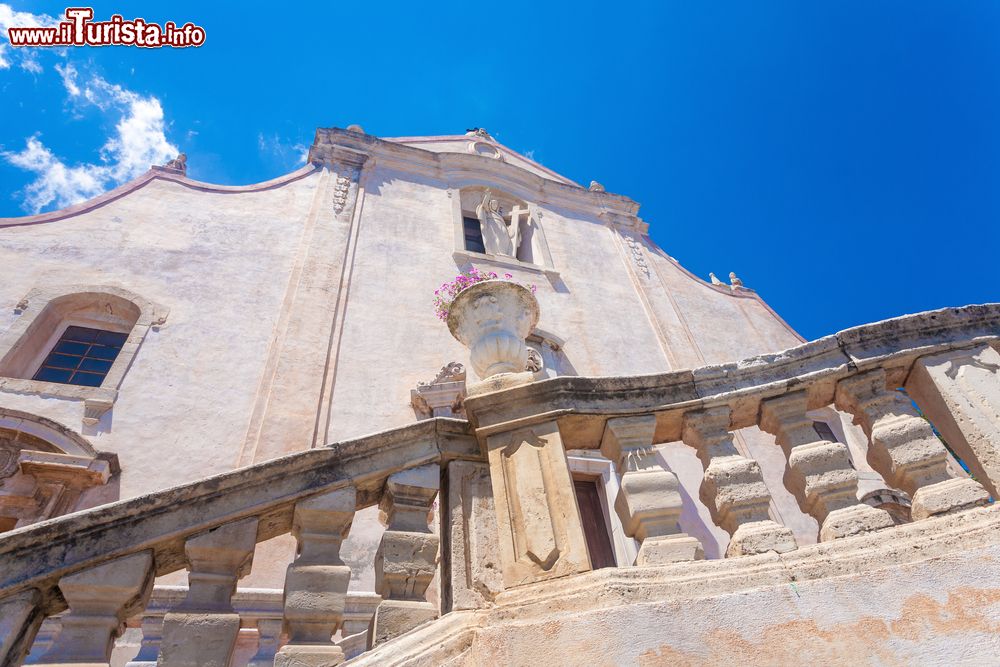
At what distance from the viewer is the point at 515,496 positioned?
8.00ft

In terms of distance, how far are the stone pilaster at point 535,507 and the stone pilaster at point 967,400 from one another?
178 centimetres

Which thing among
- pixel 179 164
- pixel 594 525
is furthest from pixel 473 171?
pixel 594 525

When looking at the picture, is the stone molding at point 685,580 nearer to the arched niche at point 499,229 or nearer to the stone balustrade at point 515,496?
the stone balustrade at point 515,496

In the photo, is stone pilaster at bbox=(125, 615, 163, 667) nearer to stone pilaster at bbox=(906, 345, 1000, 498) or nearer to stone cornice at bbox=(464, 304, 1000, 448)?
stone cornice at bbox=(464, 304, 1000, 448)

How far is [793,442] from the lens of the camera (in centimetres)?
258

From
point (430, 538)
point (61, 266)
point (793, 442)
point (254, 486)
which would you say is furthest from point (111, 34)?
point (793, 442)

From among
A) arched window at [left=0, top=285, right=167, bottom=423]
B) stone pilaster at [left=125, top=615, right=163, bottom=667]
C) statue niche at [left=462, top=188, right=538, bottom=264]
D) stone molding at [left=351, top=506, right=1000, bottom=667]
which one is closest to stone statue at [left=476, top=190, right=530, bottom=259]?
statue niche at [left=462, top=188, right=538, bottom=264]

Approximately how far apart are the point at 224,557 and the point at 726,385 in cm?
230

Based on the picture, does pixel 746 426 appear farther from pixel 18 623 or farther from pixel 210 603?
pixel 18 623

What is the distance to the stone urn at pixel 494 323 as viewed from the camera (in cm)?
330

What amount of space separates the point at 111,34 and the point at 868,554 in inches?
384

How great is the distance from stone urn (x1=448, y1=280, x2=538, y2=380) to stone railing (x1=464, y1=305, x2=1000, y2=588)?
59cm

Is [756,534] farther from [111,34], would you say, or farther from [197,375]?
[111,34]

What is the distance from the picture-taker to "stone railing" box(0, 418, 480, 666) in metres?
1.97
